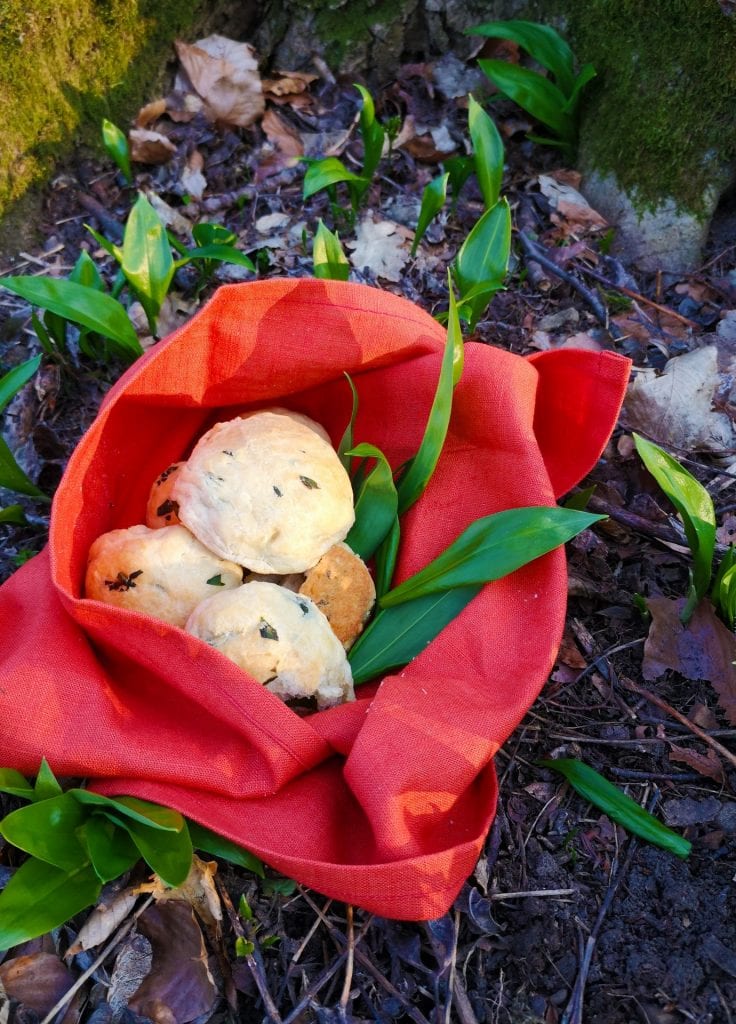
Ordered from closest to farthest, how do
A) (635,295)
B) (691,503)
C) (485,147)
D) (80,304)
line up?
(691,503), (80,304), (485,147), (635,295)

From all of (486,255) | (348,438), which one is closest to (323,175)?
(486,255)

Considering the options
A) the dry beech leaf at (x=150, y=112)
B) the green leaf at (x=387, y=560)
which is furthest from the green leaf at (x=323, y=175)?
the green leaf at (x=387, y=560)

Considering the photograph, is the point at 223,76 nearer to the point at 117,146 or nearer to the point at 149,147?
the point at 149,147

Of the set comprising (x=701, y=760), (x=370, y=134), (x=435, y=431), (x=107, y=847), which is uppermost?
(x=370, y=134)

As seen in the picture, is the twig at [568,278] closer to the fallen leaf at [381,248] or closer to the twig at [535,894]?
the fallen leaf at [381,248]

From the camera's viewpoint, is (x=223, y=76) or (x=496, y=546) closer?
(x=496, y=546)

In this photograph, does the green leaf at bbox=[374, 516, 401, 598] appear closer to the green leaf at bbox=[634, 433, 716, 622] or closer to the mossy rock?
the green leaf at bbox=[634, 433, 716, 622]

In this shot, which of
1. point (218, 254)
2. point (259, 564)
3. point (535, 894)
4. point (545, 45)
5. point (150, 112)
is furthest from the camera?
point (150, 112)

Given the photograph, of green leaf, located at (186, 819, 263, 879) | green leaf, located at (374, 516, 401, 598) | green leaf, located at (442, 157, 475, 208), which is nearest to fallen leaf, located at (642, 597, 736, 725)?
green leaf, located at (374, 516, 401, 598)
